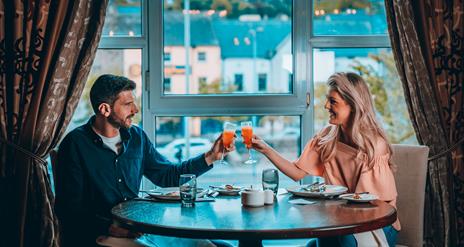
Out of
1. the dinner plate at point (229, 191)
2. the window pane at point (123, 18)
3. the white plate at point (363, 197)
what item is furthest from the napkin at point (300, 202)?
the window pane at point (123, 18)

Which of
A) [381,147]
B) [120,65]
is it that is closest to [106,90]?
[120,65]

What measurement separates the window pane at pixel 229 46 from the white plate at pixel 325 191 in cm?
98

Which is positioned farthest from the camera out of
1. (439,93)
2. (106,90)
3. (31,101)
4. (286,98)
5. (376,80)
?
(376,80)

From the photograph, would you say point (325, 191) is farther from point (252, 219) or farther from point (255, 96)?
point (255, 96)

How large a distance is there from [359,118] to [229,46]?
105 centimetres

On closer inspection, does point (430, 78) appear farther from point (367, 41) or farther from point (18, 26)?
point (18, 26)

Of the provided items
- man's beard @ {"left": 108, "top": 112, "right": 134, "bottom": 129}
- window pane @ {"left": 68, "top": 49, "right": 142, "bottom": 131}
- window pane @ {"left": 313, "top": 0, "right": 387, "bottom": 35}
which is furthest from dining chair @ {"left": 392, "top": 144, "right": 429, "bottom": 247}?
window pane @ {"left": 68, "top": 49, "right": 142, "bottom": 131}

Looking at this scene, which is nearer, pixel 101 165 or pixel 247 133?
pixel 101 165

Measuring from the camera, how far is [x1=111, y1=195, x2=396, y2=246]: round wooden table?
221 cm

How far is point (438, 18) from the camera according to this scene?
349 centimetres

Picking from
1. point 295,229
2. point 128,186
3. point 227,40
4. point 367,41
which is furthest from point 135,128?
point 367,41

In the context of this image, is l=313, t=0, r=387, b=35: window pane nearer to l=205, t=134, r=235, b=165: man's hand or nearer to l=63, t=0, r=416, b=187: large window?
l=63, t=0, r=416, b=187: large window

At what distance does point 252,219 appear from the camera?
7.78ft

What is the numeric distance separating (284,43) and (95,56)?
104 centimetres
